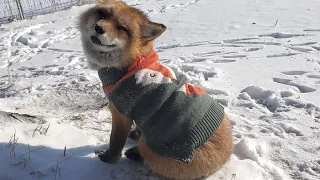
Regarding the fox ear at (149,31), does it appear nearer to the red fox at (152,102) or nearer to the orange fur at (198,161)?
the red fox at (152,102)

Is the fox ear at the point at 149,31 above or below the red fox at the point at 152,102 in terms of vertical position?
above

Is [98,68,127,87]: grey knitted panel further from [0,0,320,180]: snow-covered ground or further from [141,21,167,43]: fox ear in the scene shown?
[0,0,320,180]: snow-covered ground

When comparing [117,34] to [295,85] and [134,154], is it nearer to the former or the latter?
[134,154]

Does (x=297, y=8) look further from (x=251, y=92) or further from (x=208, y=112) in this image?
(x=208, y=112)

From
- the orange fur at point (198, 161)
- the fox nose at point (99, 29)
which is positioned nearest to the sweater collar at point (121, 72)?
the fox nose at point (99, 29)

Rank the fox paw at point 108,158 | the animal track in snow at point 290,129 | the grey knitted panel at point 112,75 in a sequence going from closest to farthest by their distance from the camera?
the grey knitted panel at point 112,75, the fox paw at point 108,158, the animal track in snow at point 290,129

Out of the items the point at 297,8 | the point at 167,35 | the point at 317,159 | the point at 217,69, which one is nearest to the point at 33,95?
the point at 217,69

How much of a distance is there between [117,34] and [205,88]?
197 cm

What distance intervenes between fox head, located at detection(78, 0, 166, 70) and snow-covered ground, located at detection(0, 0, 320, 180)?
0.85 m

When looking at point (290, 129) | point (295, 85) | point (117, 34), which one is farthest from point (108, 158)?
point (295, 85)

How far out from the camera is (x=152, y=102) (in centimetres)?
257

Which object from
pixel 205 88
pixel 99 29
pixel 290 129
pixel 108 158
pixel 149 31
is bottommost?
pixel 205 88

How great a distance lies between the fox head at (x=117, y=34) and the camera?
2.60m

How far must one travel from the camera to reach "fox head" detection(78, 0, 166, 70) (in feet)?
8.54
